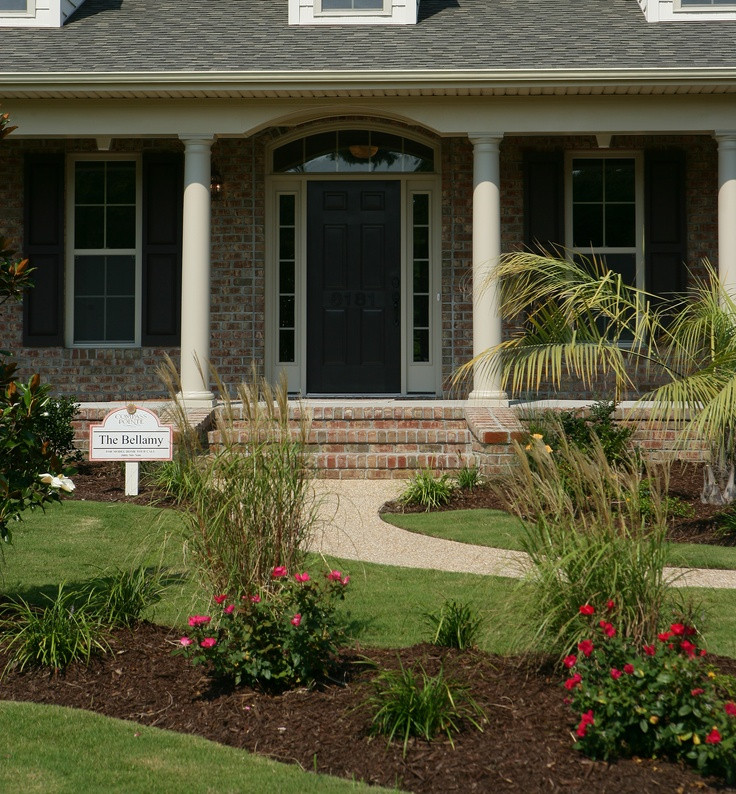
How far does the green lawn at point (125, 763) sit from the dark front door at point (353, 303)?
792cm

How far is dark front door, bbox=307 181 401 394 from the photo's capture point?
11.6 metres

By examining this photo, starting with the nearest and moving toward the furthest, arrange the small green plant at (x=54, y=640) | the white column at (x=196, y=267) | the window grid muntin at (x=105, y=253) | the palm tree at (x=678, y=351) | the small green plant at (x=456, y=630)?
the small green plant at (x=54, y=640) < the small green plant at (x=456, y=630) < the palm tree at (x=678, y=351) < the white column at (x=196, y=267) < the window grid muntin at (x=105, y=253)

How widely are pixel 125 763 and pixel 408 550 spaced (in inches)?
134

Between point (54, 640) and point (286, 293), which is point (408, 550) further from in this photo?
point (286, 293)

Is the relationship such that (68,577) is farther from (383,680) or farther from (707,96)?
(707,96)

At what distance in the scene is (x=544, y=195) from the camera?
11383 millimetres

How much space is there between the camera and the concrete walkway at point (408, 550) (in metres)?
5.94

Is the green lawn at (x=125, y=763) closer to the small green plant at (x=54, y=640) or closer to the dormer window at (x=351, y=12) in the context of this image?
the small green plant at (x=54, y=640)

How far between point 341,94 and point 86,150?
3274 mm

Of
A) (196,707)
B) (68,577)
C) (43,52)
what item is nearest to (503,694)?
(196,707)

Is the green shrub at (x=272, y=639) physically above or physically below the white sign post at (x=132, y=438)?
below

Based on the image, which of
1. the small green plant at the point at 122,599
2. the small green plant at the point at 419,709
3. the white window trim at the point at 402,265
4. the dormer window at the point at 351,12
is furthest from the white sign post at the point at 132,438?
the dormer window at the point at 351,12

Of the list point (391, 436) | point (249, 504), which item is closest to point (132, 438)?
point (391, 436)

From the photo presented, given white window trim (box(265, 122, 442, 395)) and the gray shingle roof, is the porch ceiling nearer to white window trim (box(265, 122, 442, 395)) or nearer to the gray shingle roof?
the gray shingle roof
